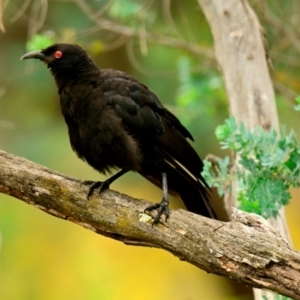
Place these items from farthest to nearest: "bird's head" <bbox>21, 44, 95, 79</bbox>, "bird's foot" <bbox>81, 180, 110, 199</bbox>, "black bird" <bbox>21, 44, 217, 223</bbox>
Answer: "bird's head" <bbox>21, 44, 95, 79</bbox>, "black bird" <bbox>21, 44, 217, 223</bbox>, "bird's foot" <bbox>81, 180, 110, 199</bbox>

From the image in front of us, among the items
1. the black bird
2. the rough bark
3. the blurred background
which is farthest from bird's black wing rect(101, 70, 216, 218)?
the blurred background

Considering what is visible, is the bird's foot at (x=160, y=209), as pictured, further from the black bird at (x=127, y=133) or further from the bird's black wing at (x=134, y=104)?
the bird's black wing at (x=134, y=104)

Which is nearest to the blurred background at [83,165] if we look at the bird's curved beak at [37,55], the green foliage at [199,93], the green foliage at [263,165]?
the green foliage at [199,93]

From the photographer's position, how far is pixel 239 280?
7.42ft

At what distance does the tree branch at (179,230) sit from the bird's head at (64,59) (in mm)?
610

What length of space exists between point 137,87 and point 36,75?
10.9 feet

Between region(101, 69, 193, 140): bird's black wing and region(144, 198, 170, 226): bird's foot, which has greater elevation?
region(101, 69, 193, 140): bird's black wing

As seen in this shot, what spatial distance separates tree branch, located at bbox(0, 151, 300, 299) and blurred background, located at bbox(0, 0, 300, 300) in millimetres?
2493

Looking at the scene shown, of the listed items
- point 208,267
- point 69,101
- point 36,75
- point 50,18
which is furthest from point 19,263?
point 208,267

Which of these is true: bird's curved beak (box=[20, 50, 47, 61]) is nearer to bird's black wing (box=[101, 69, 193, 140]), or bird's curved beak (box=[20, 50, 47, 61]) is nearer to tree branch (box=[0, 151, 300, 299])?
bird's black wing (box=[101, 69, 193, 140])

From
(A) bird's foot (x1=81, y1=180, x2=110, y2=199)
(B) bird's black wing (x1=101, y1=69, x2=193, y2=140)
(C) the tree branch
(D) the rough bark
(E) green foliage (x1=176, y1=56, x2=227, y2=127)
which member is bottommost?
(C) the tree branch

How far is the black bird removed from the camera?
9.61 ft

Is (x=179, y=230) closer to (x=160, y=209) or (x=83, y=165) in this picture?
(x=160, y=209)

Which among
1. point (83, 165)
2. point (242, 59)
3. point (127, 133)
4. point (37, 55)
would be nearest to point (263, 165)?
point (127, 133)
